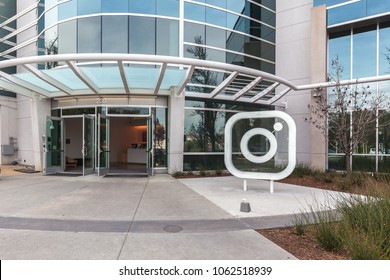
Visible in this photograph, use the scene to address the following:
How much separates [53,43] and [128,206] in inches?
450

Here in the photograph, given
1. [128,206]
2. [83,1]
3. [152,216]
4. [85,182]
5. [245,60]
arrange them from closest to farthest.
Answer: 1. [152,216]
2. [128,206]
3. [85,182]
4. [83,1]
5. [245,60]

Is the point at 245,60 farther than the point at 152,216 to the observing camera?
Yes

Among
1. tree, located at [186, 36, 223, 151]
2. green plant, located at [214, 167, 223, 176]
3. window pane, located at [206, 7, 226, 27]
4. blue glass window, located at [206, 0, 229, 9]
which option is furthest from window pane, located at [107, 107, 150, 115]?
blue glass window, located at [206, 0, 229, 9]

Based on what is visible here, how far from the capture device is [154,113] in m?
13.1

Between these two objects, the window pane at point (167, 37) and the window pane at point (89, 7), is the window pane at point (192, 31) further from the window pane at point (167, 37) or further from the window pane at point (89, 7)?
the window pane at point (89, 7)

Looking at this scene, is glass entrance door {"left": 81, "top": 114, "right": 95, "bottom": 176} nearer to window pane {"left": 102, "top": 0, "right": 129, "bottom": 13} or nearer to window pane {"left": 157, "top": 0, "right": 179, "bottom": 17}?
window pane {"left": 102, "top": 0, "right": 129, "bottom": 13}

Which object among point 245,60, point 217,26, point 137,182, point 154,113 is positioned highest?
point 217,26

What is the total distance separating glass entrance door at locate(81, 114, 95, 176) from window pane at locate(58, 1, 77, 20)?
17.5ft

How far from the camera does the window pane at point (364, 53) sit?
43.5 ft

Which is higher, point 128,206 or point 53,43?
point 53,43
